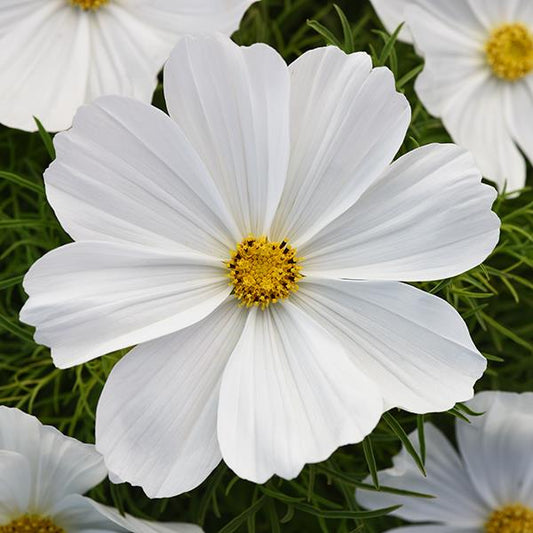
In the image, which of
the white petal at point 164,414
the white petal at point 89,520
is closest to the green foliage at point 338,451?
the white petal at point 89,520

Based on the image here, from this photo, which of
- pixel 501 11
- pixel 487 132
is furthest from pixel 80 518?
pixel 501 11

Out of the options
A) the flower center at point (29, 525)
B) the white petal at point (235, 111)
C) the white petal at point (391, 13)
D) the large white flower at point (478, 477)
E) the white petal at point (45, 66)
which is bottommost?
the flower center at point (29, 525)

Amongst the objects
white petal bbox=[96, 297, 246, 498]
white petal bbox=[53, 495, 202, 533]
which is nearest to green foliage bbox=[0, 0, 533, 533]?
white petal bbox=[53, 495, 202, 533]

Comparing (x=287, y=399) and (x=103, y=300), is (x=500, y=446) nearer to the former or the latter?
(x=287, y=399)

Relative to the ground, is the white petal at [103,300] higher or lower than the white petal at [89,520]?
higher

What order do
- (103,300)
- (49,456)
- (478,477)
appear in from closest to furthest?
(103,300) < (49,456) < (478,477)

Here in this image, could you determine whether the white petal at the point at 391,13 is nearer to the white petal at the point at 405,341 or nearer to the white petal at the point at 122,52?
the white petal at the point at 122,52

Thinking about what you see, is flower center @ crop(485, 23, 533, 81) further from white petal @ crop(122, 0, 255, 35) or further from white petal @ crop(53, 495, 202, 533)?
white petal @ crop(53, 495, 202, 533)
